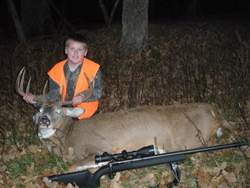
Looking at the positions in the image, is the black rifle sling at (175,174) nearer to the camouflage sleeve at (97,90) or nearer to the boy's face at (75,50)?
the camouflage sleeve at (97,90)

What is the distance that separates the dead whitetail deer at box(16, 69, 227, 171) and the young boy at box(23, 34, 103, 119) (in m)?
0.42

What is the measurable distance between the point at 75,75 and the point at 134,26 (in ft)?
11.9

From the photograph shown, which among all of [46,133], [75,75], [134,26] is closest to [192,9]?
[134,26]

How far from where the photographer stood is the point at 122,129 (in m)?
3.47

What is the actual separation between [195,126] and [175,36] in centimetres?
702

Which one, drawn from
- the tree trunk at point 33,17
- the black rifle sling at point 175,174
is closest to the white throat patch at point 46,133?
the black rifle sling at point 175,174

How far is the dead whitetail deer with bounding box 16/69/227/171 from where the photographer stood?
3.42 meters

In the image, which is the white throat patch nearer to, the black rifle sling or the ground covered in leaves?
the ground covered in leaves

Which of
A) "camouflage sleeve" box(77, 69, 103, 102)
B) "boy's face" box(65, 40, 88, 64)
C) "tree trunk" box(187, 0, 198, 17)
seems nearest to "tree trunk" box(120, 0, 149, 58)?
"camouflage sleeve" box(77, 69, 103, 102)

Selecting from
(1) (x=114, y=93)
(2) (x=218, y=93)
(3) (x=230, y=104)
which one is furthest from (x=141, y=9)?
(3) (x=230, y=104)

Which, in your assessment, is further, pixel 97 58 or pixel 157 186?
pixel 97 58

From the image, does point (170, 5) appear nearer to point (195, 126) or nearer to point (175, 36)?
point (175, 36)

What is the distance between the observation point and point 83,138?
140 inches

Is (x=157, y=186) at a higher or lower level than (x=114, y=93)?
lower
